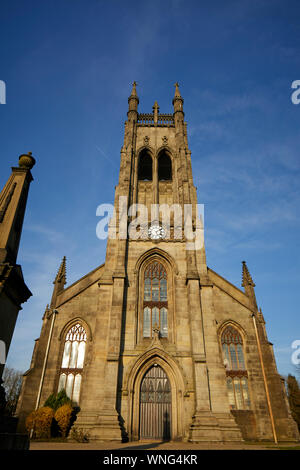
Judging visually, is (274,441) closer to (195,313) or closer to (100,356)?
(195,313)

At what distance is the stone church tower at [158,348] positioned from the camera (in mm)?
15711

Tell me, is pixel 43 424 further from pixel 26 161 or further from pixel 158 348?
pixel 26 161

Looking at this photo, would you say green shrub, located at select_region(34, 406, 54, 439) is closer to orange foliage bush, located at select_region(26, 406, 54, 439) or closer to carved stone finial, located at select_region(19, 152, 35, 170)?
orange foliage bush, located at select_region(26, 406, 54, 439)

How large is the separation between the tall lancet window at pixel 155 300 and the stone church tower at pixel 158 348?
7 cm

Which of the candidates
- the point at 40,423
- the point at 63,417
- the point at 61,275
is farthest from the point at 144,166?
the point at 40,423

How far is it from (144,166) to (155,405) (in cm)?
2031

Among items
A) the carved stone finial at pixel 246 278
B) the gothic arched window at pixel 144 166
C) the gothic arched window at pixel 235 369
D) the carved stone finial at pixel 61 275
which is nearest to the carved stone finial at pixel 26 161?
the carved stone finial at pixel 61 275

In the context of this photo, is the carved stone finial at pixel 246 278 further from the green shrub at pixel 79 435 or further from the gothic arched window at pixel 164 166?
the green shrub at pixel 79 435

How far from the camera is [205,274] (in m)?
19.8

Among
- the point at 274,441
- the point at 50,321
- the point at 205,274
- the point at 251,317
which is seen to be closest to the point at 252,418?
the point at 274,441

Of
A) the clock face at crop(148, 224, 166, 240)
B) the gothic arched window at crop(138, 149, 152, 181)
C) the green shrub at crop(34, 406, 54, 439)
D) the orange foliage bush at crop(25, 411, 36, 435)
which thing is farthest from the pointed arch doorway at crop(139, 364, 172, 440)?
the gothic arched window at crop(138, 149, 152, 181)

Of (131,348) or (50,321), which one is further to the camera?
(50,321)
